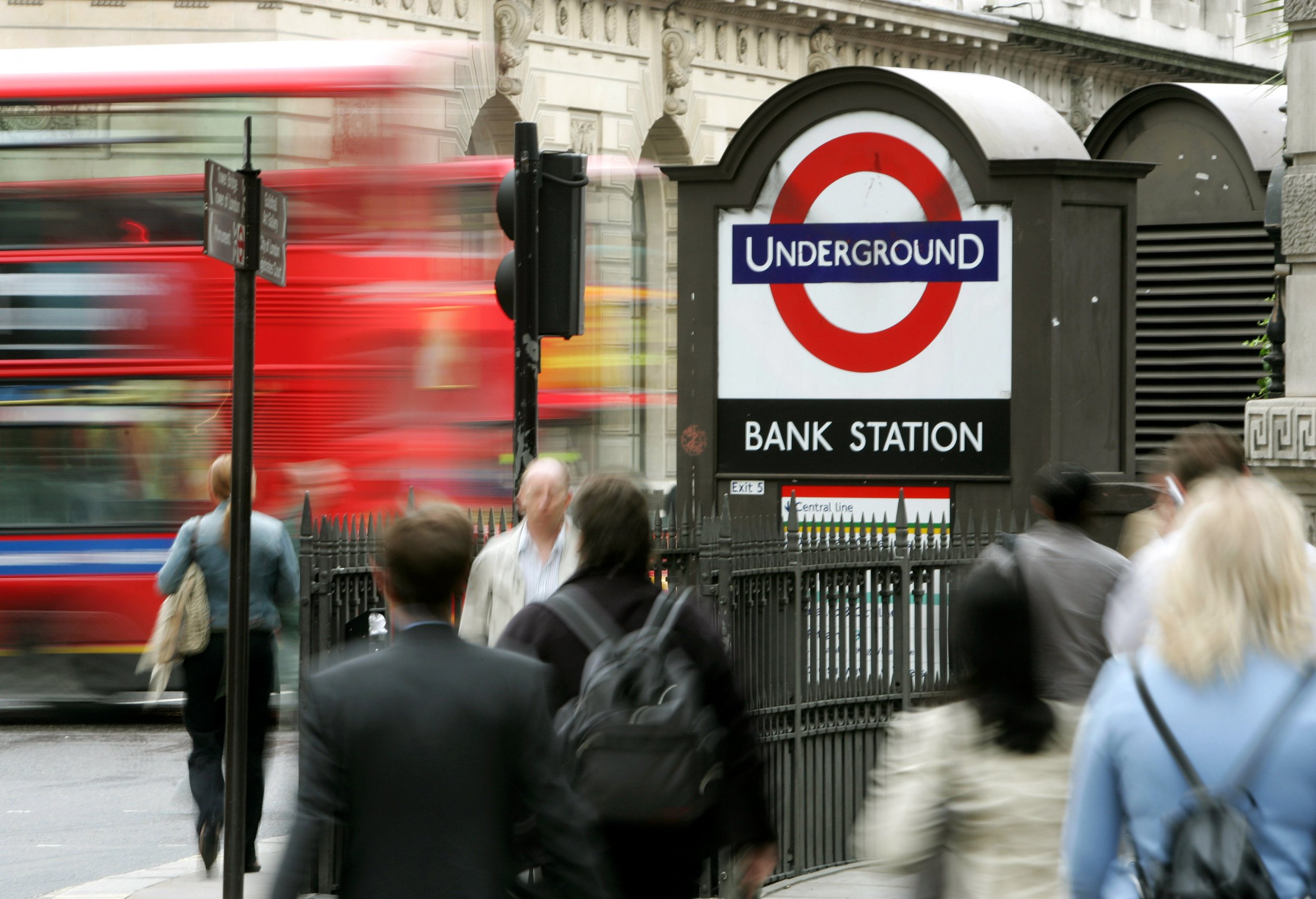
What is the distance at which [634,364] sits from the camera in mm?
15188

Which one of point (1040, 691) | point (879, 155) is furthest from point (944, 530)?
point (1040, 691)

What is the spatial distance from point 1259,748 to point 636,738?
131 centimetres

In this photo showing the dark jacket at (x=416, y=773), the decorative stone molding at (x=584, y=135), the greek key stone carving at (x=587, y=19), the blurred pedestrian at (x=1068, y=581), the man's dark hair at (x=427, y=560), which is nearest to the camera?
the dark jacket at (x=416, y=773)

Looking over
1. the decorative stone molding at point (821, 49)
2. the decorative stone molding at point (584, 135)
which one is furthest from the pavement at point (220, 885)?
the decorative stone molding at point (821, 49)

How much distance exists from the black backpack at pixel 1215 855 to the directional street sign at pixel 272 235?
4.10 m

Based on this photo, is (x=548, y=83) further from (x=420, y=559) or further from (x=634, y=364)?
(x=420, y=559)

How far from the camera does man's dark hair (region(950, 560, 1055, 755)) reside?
3648mm

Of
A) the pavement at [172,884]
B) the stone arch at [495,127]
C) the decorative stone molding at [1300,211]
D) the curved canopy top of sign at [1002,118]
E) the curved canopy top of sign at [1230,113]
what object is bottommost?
the pavement at [172,884]

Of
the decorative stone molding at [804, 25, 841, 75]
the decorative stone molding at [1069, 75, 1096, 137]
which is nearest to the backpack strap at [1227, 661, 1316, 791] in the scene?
the decorative stone molding at [804, 25, 841, 75]

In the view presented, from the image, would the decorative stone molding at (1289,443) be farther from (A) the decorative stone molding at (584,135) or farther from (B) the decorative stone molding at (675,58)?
(B) the decorative stone molding at (675,58)

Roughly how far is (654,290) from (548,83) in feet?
10.4

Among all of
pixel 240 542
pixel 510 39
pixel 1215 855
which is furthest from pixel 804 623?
pixel 510 39

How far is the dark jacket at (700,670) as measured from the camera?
402 cm

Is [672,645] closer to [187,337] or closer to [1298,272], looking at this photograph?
[1298,272]
